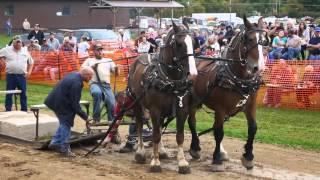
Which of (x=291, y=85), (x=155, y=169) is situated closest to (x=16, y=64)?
(x=155, y=169)

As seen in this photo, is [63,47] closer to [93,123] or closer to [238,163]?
[93,123]

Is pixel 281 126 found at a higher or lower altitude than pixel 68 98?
lower

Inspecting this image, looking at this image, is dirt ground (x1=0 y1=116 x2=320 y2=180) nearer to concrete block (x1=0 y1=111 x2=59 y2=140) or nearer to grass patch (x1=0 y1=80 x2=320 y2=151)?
concrete block (x1=0 y1=111 x2=59 y2=140)

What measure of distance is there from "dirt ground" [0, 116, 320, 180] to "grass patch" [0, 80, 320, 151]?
0.66m

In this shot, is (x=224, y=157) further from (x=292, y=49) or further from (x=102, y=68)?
(x=292, y=49)

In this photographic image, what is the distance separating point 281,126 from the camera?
13242 millimetres

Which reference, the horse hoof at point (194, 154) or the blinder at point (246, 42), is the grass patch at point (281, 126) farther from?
the blinder at point (246, 42)

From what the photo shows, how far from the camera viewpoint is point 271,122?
13859 mm

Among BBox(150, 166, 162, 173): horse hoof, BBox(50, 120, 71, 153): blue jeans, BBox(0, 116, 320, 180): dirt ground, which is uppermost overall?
BBox(50, 120, 71, 153): blue jeans

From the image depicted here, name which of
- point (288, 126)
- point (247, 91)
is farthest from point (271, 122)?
point (247, 91)

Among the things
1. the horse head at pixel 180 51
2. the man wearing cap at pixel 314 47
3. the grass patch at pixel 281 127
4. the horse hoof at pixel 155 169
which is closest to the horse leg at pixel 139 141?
the horse hoof at pixel 155 169

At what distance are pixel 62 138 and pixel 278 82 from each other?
25.6 ft

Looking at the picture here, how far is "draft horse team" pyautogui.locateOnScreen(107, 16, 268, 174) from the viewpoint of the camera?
866 centimetres

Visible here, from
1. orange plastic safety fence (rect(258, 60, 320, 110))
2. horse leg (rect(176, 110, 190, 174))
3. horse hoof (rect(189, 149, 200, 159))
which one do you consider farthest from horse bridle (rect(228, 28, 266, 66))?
orange plastic safety fence (rect(258, 60, 320, 110))
